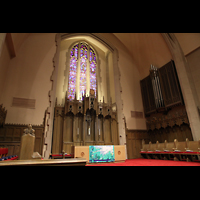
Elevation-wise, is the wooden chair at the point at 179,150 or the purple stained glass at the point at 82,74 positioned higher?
the purple stained glass at the point at 82,74

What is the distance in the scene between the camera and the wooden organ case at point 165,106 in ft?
26.7

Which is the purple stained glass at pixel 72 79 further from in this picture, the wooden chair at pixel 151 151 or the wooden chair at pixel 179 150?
the wooden chair at pixel 179 150

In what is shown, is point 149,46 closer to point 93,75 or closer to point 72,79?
point 93,75

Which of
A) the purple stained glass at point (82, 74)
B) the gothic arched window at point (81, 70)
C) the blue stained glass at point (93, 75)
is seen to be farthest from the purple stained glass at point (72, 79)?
the blue stained glass at point (93, 75)

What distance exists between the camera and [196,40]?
8148 mm

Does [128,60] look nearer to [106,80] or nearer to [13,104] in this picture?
[106,80]

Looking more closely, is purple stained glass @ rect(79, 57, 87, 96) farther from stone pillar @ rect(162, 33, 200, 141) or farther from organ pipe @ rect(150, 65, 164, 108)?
stone pillar @ rect(162, 33, 200, 141)

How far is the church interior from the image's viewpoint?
7.26 meters

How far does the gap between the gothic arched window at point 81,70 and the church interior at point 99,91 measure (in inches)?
3.0

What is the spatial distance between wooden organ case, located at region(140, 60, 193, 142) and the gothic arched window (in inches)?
174

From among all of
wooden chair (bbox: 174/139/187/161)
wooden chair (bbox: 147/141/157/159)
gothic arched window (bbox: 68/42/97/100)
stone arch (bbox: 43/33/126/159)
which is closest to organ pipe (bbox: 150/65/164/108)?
stone arch (bbox: 43/33/126/159)
